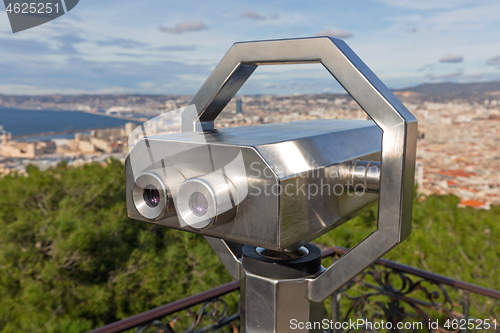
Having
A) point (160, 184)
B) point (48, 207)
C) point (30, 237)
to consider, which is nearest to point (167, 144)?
point (160, 184)

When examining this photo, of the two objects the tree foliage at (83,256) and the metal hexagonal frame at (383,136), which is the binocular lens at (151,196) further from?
the tree foliage at (83,256)

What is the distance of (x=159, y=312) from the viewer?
1.29 meters

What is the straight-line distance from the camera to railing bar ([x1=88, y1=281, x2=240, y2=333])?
3.83ft

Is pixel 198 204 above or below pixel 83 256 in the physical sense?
above

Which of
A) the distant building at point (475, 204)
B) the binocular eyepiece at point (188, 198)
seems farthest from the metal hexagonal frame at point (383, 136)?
the distant building at point (475, 204)

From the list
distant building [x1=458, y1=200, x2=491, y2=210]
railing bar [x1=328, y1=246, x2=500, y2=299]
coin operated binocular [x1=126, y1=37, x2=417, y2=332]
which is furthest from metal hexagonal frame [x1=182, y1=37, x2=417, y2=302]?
distant building [x1=458, y1=200, x2=491, y2=210]

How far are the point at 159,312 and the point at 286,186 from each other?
0.99 meters

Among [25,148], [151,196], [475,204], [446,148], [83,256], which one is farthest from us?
[446,148]

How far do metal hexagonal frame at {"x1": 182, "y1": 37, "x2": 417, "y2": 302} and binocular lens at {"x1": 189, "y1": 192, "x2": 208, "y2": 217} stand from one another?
9.9 inches

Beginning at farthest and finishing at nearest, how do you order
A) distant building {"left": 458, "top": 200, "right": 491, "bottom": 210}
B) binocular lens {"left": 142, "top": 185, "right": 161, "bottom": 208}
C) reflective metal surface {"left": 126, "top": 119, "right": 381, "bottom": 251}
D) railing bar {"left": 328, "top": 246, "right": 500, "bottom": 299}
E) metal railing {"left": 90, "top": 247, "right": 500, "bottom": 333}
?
distant building {"left": 458, "top": 200, "right": 491, "bottom": 210} → railing bar {"left": 328, "top": 246, "right": 500, "bottom": 299} → metal railing {"left": 90, "top": 247, "right": 500, "bottom": 333} → binocular lens {"left": 142, "top": 185, "right": 161, "bottom": 208} → reflective metal surface {"left": 126, "top": 119, "right": 381, "bottom": 251}

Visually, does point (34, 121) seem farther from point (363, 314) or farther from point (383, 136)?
point (383, 136)

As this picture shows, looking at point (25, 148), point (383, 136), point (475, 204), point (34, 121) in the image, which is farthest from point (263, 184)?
point (475, 204)
